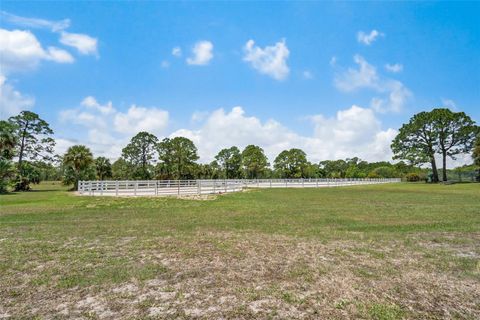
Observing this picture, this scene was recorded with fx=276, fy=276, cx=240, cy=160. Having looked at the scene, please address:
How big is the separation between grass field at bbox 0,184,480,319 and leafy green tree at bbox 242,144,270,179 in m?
63.5

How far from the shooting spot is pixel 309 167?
7938 cm

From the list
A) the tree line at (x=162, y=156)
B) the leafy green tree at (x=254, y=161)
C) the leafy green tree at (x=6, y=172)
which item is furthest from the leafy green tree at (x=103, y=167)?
the leafy green tree at (x=254, y=161)

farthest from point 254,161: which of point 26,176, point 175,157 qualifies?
point 26,176

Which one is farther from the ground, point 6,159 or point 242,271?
point 6,159

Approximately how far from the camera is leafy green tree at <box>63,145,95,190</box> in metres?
A: 37.9

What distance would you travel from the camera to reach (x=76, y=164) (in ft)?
125

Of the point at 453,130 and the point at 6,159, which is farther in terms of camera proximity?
the point at 453,130

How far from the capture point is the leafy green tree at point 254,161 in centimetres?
7269

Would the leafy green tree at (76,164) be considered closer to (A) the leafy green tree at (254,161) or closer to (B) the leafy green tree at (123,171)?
(B) the leafy green tree at (123,171)

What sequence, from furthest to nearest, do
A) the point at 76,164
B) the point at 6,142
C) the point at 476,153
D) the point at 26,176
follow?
the point at 476,153 → the point at 76,164 → the point at 26,176 → the point at 6,142

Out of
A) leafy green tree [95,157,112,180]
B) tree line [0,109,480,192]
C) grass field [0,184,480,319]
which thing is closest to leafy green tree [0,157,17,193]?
tree line [0,109,480,192]

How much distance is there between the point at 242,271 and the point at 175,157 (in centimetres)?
5625

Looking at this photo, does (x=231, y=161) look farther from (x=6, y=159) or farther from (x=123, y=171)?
(x=6, y=159)

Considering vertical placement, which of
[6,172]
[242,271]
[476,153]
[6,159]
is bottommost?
[242,271]
